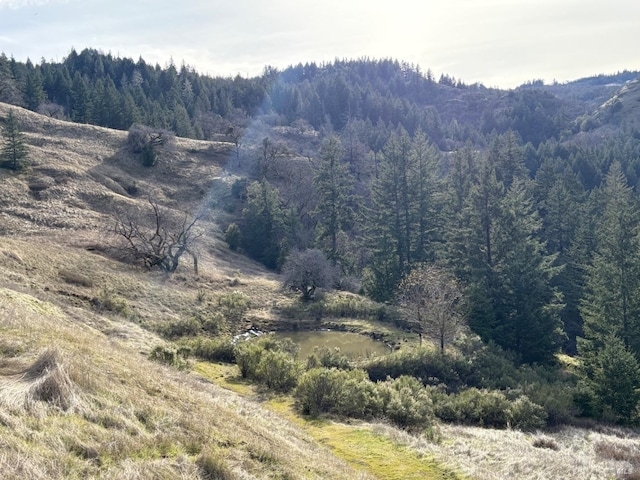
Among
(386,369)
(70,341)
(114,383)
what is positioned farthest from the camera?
(386,369)

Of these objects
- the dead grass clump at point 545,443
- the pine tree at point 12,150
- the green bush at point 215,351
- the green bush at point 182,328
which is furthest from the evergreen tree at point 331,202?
the dead grass clump at point 545,443

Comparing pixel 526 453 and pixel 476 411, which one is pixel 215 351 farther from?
pixel 526 453

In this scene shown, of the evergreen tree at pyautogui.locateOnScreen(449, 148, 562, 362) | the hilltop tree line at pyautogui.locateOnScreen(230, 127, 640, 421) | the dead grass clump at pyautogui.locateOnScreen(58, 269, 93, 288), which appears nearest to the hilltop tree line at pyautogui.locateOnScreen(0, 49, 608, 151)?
the hilltop tree line at pyautogui.locateOnScreen(230, 127, 640, 421)

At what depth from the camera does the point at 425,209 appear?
45250 mm

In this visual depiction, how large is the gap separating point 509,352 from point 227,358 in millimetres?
16770

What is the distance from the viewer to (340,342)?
97.4ft

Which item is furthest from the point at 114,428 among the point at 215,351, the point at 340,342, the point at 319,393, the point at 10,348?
the point at 340,342

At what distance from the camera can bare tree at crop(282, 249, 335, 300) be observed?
3512cm

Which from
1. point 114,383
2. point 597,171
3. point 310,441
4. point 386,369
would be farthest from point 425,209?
point 597,171

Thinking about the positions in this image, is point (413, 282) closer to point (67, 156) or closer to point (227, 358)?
point (227, 358)

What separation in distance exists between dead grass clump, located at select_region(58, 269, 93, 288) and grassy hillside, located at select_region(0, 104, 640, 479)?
9 cm

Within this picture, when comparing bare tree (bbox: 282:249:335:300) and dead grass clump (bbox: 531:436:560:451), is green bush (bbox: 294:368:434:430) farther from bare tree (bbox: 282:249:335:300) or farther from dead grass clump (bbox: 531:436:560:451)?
bare tree (bbox: 282:249:335:300)

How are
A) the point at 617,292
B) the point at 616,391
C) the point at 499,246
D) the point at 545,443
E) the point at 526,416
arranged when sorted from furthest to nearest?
the point at 499,246, the point at 617,292, the point at 616,391, the point at 526,416, the point at 545,443

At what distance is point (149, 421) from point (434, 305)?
19737 millimetres
